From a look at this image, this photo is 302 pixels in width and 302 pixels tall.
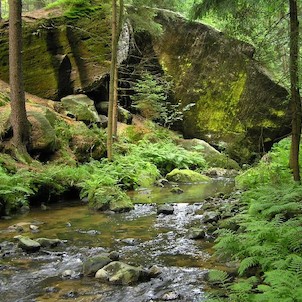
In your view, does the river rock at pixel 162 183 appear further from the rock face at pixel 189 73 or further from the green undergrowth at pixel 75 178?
the rock face at pixel 189 73

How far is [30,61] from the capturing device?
18219 mm

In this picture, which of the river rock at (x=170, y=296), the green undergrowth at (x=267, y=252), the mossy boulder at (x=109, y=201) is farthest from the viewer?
the mossy boulder at (x=109, y=201)

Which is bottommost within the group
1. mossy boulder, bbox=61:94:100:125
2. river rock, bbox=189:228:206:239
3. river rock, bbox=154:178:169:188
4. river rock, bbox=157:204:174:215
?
river rock, bbox=154:178:169:188

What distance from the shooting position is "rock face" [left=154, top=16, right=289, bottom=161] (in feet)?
69.6

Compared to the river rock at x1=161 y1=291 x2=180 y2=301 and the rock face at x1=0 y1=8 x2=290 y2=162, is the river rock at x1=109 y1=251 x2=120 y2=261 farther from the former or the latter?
the rock face at x1=0 y1=8 x2=290 y2=162

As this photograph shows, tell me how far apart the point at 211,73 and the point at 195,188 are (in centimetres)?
1027

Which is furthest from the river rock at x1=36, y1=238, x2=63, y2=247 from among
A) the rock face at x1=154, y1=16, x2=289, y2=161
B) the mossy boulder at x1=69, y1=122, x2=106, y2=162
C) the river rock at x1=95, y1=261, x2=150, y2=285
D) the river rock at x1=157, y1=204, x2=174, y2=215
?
the rock face at x1=154, y1=16, x2=289, y2=161

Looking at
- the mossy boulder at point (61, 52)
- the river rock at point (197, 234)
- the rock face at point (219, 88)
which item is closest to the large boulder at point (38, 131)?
the mossy boulder at point (61, 52)

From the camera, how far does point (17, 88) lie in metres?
12.0

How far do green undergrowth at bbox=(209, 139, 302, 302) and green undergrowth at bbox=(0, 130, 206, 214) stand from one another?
4.42 m

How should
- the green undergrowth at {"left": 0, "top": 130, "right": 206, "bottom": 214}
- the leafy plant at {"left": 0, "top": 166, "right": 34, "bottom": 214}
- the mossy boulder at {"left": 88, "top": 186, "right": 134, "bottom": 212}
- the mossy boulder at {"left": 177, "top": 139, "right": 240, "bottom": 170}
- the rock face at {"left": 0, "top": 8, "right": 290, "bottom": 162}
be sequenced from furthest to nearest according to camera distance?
the mossy boulder at {"left": 177, "top": 139, "right": 240, "bottom": 170} → the rock face at {"left": 0, "top": 8, "right": 290, "bottom": 162} → the mossy boulder at {"left": 88, "top": 186, "right": 134, "bottom": 212} → the green undergrowth at {"left": 0, "top": 130, "right": 206, "bottom": 214} → the leafy plant at {"left": 0, "top": 166, "right": 34, "bottom": 214}

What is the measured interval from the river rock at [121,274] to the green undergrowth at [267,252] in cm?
95

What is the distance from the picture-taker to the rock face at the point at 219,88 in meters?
21.2

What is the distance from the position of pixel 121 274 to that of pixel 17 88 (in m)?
8.54
